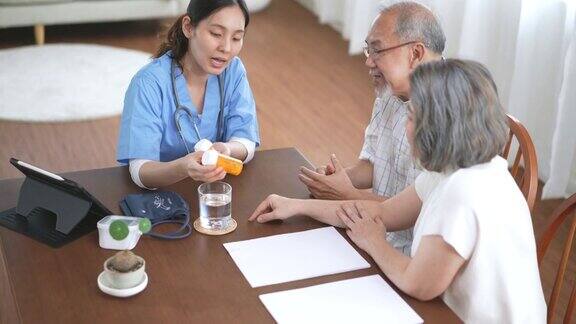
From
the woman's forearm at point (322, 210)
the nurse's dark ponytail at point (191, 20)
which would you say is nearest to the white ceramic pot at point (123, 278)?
the woman's forearm at point (322, 210)

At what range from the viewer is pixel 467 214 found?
1450mm

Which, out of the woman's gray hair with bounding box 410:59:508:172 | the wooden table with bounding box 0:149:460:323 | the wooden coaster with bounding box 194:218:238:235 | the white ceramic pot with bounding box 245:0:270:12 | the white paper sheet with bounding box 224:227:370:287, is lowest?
the white ceramic pot with bounding box 245:0:270:12

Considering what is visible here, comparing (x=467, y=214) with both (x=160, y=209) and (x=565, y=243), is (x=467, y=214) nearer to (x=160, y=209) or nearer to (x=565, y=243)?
(x=565, y=243)

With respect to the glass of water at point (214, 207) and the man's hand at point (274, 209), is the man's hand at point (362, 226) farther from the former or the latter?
the glass of water at point (214, 207)

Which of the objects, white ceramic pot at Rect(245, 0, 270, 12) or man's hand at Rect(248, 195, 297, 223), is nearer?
man's hand at Rect(248, 195, 297, 223)

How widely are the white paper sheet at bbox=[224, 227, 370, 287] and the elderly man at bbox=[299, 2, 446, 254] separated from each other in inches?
9.2

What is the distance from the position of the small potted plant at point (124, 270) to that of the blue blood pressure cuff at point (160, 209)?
0.69 ft

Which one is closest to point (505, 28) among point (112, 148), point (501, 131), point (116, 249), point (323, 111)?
point (323, 111)

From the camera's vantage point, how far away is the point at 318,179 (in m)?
1.92

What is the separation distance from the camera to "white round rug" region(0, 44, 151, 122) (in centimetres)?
415

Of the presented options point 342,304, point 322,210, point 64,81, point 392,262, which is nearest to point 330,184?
point 322,210

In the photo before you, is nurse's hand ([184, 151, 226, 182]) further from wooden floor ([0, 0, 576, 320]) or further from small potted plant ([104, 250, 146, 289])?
wooden floor ([0, 0, 576, 320])

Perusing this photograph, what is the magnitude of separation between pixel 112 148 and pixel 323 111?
3.87ft

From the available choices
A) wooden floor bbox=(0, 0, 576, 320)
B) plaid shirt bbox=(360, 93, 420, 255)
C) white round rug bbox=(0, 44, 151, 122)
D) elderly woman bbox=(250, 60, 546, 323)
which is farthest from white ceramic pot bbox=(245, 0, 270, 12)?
elderly woman bbox=(250, 60, 546, 323)
